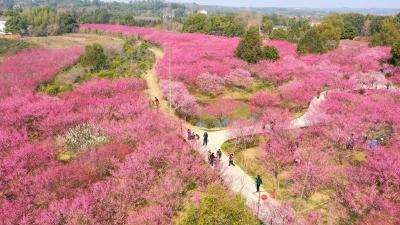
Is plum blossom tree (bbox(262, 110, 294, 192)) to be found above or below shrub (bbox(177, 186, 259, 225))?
below

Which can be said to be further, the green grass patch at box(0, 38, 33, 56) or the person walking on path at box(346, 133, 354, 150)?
the green grass patch at box(0, 38, 33, 56)

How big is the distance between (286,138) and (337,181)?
227 inches

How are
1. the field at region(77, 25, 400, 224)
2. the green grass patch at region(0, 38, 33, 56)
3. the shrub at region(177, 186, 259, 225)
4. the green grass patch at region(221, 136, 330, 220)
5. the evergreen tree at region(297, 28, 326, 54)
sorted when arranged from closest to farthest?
1. the shrub at region(177, 186, 259, 225)
2. the field at region(77, 25, 400, 224)
3. the green grass patch at region(221, 136, 330, 220)
4. the evergreen tree at region(297, 28, 326, 54)
5. the green grass patch at region(0, 38, 33, 56)

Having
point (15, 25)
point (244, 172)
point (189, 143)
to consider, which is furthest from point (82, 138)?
point (15, 25)

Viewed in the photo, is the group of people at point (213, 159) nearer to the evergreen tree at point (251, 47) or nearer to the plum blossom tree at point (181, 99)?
the plum blossom tree at point (181, 99)

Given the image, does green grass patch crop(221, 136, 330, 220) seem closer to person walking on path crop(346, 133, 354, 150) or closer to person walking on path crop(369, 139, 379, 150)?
person walking on path crop(346, 133, 354, 150)

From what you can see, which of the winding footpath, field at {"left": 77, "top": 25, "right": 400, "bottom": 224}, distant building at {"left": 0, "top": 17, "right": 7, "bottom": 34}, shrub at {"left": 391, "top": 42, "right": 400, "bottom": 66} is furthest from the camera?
distant building at {"left": 0, "top": 17, "right": 7, "bottom": 34}

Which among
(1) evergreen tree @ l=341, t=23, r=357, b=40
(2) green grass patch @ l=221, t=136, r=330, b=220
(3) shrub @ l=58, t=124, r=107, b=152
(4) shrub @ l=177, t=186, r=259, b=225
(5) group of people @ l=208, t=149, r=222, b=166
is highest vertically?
(1) evergreen tree @ l=341, t=23, r=357, b=40

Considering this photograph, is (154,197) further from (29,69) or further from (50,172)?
(29,69)

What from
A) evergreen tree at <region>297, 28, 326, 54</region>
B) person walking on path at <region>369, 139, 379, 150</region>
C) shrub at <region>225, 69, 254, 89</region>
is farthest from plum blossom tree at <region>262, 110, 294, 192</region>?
evergreen tree at <region>297, 28, 326, 54</region>

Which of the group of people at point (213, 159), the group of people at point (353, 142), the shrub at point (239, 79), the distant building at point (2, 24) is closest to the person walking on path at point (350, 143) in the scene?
the group of people at point (353, 142)

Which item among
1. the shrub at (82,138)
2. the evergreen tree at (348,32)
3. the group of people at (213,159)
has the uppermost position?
the evergreen tree at (348,32)

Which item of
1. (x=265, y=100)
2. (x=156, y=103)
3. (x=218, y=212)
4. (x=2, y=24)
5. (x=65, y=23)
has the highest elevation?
(x=65, y=23)

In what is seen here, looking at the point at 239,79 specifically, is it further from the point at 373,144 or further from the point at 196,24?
the point at 196,24
